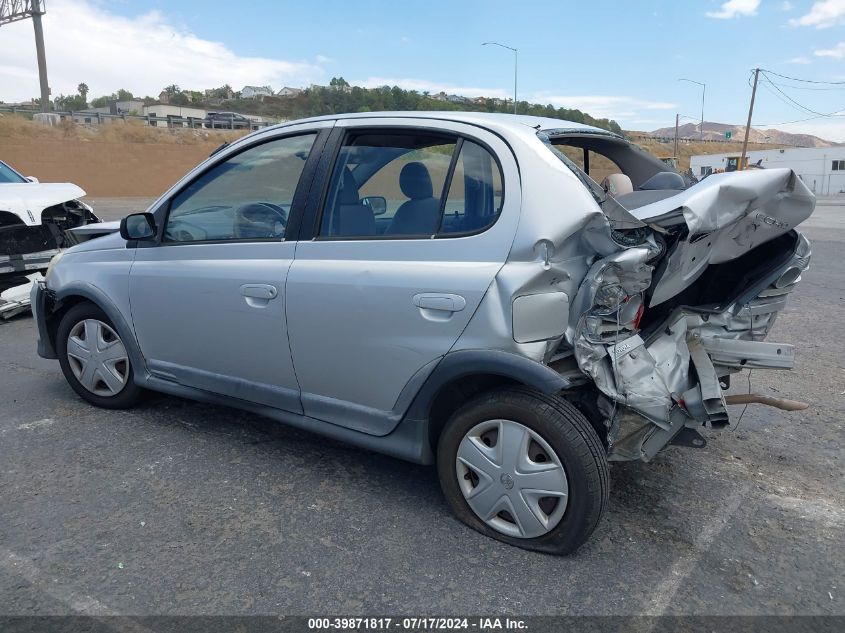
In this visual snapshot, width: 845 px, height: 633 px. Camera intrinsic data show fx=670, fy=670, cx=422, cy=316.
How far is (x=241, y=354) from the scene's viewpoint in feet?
11.5

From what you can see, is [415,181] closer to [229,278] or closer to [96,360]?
[229,278]

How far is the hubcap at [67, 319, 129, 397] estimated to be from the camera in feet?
13.8

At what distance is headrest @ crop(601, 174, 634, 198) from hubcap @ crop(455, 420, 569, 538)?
1.65m

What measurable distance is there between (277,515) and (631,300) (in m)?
1.85

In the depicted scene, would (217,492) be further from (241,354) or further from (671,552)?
(671,552)

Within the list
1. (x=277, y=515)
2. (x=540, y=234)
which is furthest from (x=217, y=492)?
(x=540, y=234)

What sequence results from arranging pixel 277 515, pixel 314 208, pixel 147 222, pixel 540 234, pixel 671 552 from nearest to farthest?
1. pixel 540 234
2. pixel 671 552
3. pixel 277 515
4. pixel 314 208
5. pixel 147 222

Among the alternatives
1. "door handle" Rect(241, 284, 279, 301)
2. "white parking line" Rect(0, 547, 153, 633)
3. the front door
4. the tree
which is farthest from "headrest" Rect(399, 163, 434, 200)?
the tree

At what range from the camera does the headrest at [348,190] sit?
3.29 m

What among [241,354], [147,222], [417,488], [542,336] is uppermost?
[147,222]

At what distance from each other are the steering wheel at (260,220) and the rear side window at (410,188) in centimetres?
29

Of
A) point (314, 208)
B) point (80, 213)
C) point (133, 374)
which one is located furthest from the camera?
point (80, 213)

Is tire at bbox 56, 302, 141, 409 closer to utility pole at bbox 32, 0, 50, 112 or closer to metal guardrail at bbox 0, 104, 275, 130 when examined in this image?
metal guardrail at bbox 0, 104, 275, 130

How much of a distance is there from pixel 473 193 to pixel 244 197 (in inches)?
55.0
